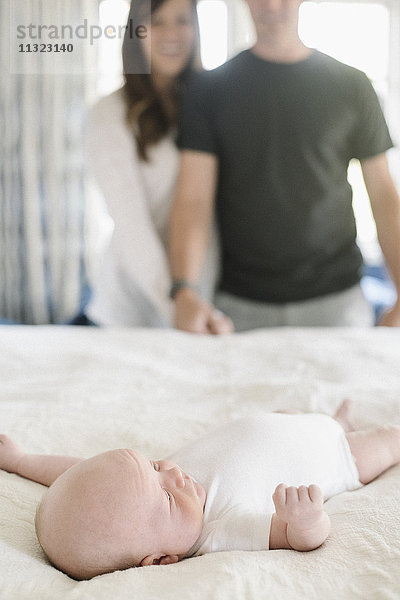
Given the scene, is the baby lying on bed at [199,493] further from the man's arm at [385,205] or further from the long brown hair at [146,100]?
the long brown hair at [146,100]

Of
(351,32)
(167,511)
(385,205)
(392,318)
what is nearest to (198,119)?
(385,205)

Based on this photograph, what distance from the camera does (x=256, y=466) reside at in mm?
881

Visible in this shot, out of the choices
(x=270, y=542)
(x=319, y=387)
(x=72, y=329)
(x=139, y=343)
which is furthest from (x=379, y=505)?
(x=72, y=329)

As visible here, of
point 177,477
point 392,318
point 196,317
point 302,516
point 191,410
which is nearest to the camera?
point 302,516

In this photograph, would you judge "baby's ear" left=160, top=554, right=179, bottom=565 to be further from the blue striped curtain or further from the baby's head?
the blue striped curtain

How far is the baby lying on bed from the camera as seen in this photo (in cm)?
71

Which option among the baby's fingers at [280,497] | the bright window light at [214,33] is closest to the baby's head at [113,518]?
the baby's fingers at [280,497]

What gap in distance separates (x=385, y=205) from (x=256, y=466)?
1.31m

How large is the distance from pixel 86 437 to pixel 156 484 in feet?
0.91

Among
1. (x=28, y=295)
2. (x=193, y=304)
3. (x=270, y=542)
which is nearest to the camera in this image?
(x=270, y=542)

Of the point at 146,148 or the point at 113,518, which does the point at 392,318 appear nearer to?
the point at 146,148

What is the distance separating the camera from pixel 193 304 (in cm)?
175

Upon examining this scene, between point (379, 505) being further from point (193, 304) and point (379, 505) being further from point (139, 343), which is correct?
point (193, 304)

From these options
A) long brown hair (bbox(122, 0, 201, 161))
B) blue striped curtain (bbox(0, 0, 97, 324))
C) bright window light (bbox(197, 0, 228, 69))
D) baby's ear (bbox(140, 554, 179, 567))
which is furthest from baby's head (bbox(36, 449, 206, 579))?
bright window light (bbox(197, 0, 228, 69))
